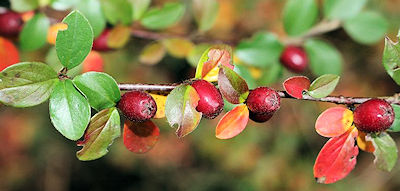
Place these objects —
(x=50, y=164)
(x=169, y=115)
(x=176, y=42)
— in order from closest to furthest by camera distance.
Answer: (x=169, y=115) → (x=176, y=42) → (x=50, y=164)

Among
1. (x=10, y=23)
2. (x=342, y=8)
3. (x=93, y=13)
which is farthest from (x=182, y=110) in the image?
(x=342, y=8)

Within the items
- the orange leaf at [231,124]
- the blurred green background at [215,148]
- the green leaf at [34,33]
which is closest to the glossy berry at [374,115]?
the orange leaf at [231,124]

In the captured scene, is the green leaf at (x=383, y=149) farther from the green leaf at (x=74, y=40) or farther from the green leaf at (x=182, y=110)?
the green leaf at (x=74, y=40)

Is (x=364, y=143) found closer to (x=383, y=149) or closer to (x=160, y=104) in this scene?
(x=383, y=149)

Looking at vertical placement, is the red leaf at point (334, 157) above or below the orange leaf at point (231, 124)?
below

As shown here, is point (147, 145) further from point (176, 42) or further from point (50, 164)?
point (50, 164)

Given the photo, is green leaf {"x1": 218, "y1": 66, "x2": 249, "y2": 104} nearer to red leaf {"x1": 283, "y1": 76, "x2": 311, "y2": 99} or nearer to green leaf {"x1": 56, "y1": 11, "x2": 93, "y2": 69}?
red leaf {"x1": 283, "y1": 76, "x2": 311, "y2": 99}

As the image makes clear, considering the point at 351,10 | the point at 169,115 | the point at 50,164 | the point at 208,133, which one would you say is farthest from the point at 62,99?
the point at 50,164
